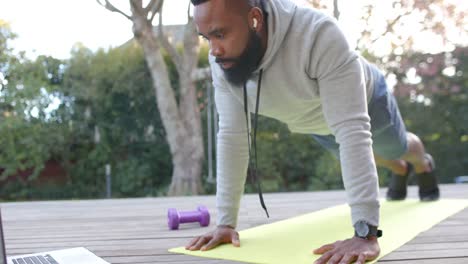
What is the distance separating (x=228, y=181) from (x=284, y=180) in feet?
13.1

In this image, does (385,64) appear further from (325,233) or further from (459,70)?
(325,233)

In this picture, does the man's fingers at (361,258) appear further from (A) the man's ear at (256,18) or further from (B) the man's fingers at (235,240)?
(A) the man's ear at (256,18)

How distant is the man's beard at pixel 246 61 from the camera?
1.15 metres

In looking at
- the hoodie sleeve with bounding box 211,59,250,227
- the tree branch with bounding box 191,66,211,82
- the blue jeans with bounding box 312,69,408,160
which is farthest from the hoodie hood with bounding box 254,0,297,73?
the tree branch with bounding box 191,66,211,82

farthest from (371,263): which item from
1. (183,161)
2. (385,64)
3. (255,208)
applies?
(385,64)

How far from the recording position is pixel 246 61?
118 centimetres

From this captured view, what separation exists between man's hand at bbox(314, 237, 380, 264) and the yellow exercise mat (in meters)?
0.05

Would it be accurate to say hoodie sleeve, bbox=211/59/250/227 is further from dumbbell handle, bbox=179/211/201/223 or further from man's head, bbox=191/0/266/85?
dumbbell handle, bbox=179/211/201/223

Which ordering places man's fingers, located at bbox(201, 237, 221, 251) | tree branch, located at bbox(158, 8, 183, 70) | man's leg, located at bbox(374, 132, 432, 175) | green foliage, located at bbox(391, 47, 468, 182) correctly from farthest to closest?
1. green foliage, located at bbox(391, 47, 468, 182)
2. tree branch, located at bbox(158, 8, 183, 70)
3. man's leg, located at bbox(374, 132, 432, 175)
4. man's fingers, located at bbox(201, 237, 221, 251)

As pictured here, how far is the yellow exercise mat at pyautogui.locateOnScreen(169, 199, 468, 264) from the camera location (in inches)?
46.3

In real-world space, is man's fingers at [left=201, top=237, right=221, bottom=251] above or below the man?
below

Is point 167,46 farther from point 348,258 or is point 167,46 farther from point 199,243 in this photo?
point 348,258

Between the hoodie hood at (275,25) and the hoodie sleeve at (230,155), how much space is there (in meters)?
0.17

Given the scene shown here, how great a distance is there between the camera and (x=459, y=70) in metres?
5.33
